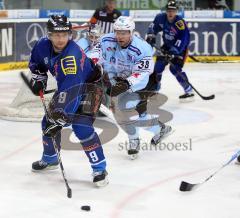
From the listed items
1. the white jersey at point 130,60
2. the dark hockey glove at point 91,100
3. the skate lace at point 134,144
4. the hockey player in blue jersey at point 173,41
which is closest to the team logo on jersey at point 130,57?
the white jersey at point 130,60

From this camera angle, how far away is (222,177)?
174 inches

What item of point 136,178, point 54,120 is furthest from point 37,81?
point 136,178

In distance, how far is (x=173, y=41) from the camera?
7512 millimetres

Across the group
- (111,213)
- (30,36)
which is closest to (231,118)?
(111,213)

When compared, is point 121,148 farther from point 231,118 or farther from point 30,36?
point 30,36

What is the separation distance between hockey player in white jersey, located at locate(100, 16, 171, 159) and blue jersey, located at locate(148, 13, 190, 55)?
2422 mm

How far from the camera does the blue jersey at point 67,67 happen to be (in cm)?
388

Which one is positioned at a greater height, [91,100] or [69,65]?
[69,65]

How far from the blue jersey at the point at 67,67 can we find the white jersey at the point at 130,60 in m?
0.66

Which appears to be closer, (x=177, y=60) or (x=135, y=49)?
(x=135, y=49)

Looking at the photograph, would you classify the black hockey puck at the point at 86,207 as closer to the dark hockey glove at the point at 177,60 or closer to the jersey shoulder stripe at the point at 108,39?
the jersey shoulder stripe at the point at 108,39

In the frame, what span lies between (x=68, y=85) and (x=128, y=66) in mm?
1023

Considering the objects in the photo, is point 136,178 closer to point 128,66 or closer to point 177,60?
point 128,66

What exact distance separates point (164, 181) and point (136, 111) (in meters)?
1.02
